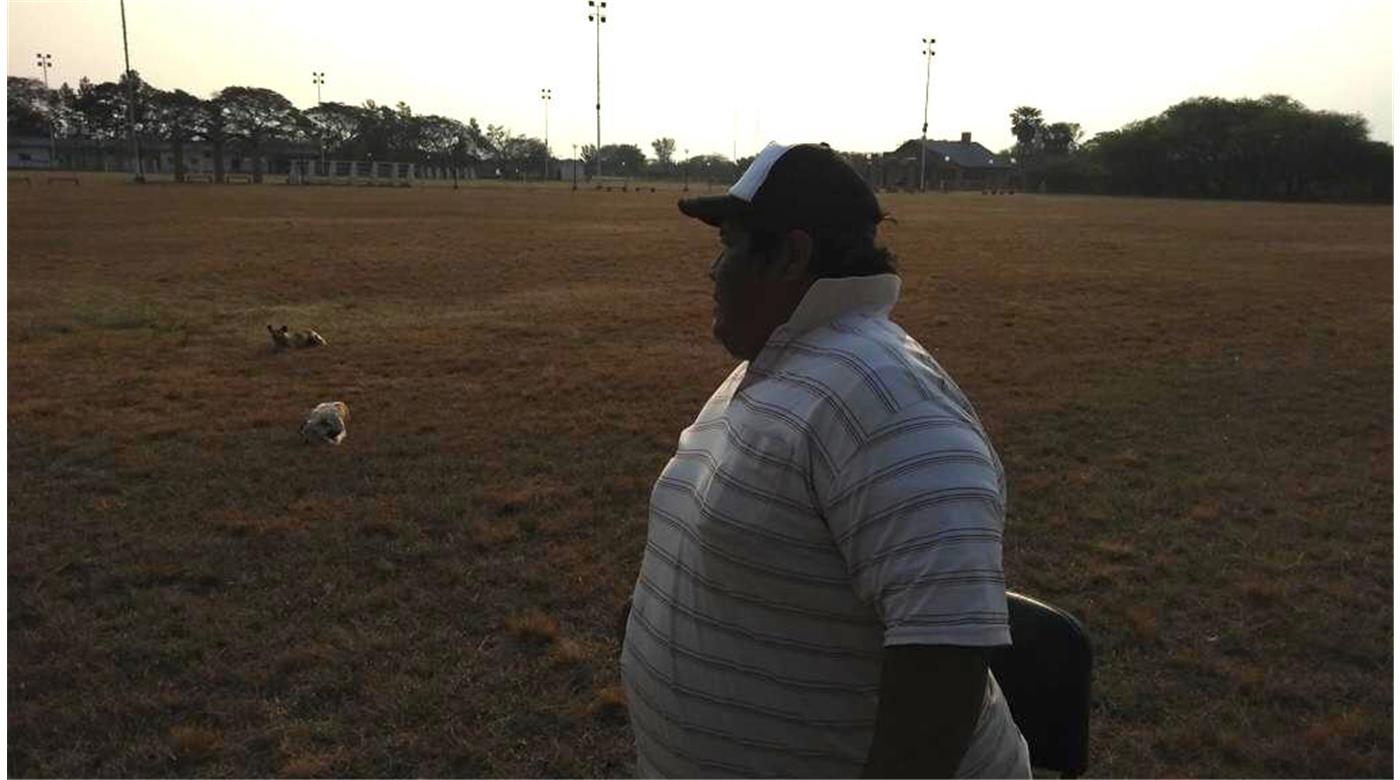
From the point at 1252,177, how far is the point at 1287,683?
82.7m

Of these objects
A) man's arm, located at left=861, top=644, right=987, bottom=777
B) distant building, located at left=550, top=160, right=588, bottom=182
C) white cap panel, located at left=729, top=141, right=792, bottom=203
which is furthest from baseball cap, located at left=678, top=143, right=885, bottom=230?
distant building, located at left=550, top=160, right=588, bottom=182

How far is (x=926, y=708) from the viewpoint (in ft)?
3.99

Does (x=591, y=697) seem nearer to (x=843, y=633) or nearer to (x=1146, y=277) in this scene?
(x=843, y=633)

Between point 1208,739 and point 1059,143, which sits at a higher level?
point 1059,143

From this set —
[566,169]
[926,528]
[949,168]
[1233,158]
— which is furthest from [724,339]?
[566,169]

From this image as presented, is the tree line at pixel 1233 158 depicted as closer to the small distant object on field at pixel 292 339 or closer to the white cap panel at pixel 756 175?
the small distant object on field at pixel 292 339

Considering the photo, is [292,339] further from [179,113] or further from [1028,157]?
[1028,157]

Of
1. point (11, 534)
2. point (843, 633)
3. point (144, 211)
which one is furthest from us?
point (144, 211)

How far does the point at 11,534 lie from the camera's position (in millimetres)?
4734

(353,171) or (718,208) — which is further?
(353,171)

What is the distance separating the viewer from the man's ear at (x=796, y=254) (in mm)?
1367

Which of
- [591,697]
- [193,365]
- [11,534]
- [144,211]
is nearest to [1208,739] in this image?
[591,697]

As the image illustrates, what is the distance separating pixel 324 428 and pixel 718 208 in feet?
17.7

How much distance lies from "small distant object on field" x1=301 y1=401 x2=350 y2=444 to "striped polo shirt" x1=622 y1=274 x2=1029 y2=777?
5110 mm
